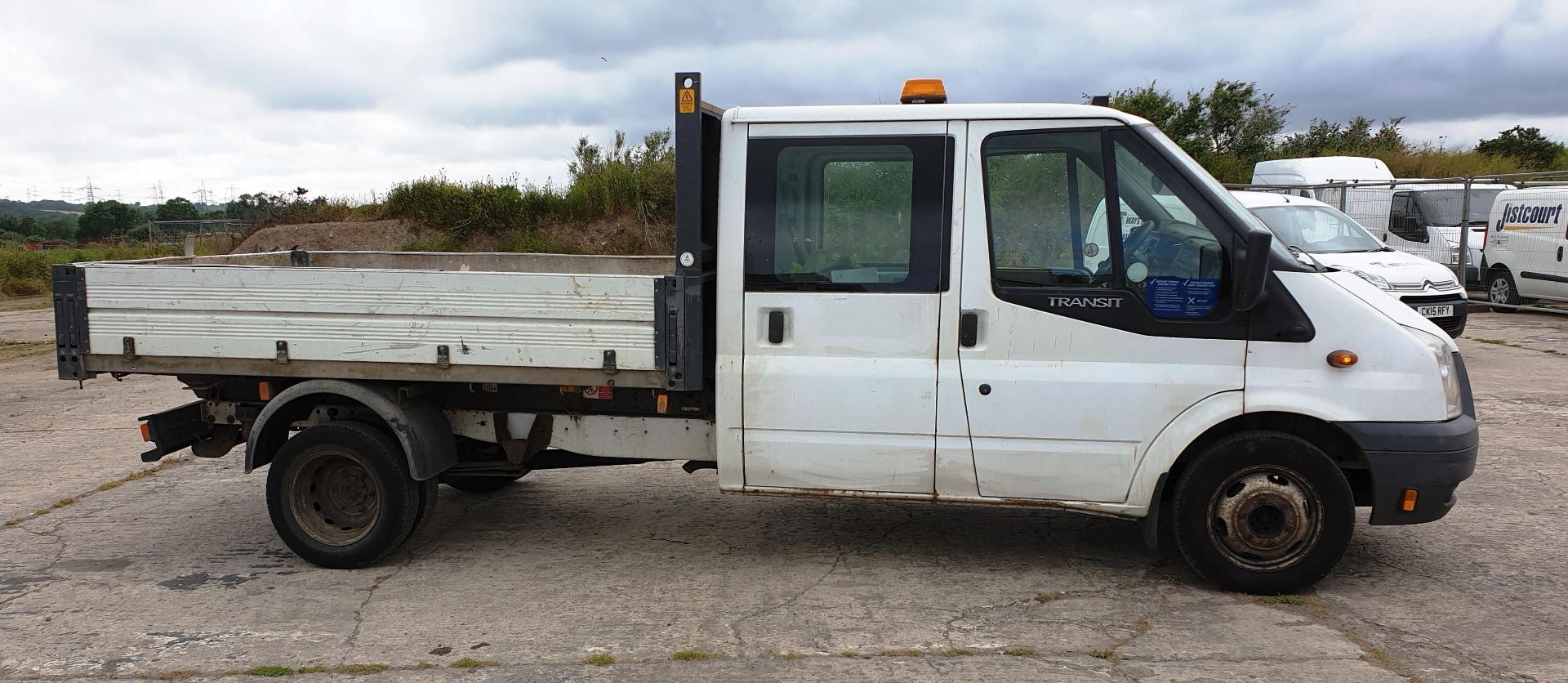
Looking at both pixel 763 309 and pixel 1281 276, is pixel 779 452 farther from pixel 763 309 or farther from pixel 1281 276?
pixel 1281 276

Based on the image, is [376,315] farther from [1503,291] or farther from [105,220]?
[105,220]

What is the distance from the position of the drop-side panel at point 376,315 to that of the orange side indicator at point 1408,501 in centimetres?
318

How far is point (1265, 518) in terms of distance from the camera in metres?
4.68

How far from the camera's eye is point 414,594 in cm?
493

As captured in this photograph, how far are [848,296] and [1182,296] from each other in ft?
4.53

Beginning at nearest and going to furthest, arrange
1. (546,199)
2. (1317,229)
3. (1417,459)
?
(1417,459)
(1317,229)
(546,199)

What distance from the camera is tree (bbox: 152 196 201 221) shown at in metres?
58.2

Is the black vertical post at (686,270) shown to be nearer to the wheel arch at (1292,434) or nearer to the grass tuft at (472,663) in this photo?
the grass tuft at (472,663)

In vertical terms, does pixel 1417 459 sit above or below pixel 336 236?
below

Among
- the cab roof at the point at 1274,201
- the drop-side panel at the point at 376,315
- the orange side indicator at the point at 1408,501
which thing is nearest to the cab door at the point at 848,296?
the drop-side panel at the point at 376,315

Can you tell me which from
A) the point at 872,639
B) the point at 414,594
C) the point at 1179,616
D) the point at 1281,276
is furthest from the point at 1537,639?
the point at 414,594

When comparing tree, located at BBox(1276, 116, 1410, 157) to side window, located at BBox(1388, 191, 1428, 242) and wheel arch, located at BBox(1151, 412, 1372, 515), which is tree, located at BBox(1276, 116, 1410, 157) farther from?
wheel arch, located at BBox(1151, 412, 1372, 515)

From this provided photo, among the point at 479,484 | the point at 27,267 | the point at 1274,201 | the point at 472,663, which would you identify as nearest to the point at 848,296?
the point at 472,663

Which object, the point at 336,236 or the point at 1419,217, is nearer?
the point at 1419,217
